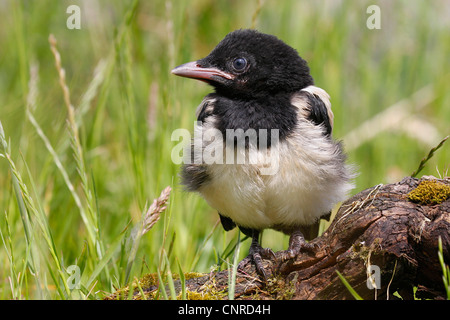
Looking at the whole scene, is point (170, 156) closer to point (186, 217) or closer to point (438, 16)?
point (186, 217)

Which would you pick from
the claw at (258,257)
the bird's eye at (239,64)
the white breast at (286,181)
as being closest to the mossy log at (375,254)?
the claw at (258,257)

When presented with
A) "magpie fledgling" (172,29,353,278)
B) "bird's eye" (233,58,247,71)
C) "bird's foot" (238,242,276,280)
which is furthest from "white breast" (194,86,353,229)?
"bird's eye" (233,58,247,71)

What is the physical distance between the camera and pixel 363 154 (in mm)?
4551

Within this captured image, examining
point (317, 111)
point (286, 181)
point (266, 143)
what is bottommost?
point (286, 181)

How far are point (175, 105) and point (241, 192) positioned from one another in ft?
3.42

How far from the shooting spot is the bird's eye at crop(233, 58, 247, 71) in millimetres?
2893

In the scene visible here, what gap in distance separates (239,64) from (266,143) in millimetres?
540

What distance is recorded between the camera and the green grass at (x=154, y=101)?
3088 millimetres

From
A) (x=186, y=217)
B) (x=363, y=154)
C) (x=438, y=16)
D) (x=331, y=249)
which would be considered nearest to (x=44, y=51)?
(x=186, y=217)

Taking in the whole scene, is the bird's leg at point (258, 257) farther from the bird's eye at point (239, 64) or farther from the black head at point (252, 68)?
the bird's eye at point (239, 64)

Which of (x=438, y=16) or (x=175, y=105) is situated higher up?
(x=438, y=16)

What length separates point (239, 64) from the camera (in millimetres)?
2906

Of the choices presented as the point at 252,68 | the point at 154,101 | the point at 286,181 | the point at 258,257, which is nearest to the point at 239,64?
the point at 252,68

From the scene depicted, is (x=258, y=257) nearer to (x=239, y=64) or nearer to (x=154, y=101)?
(x=239, y=64)
